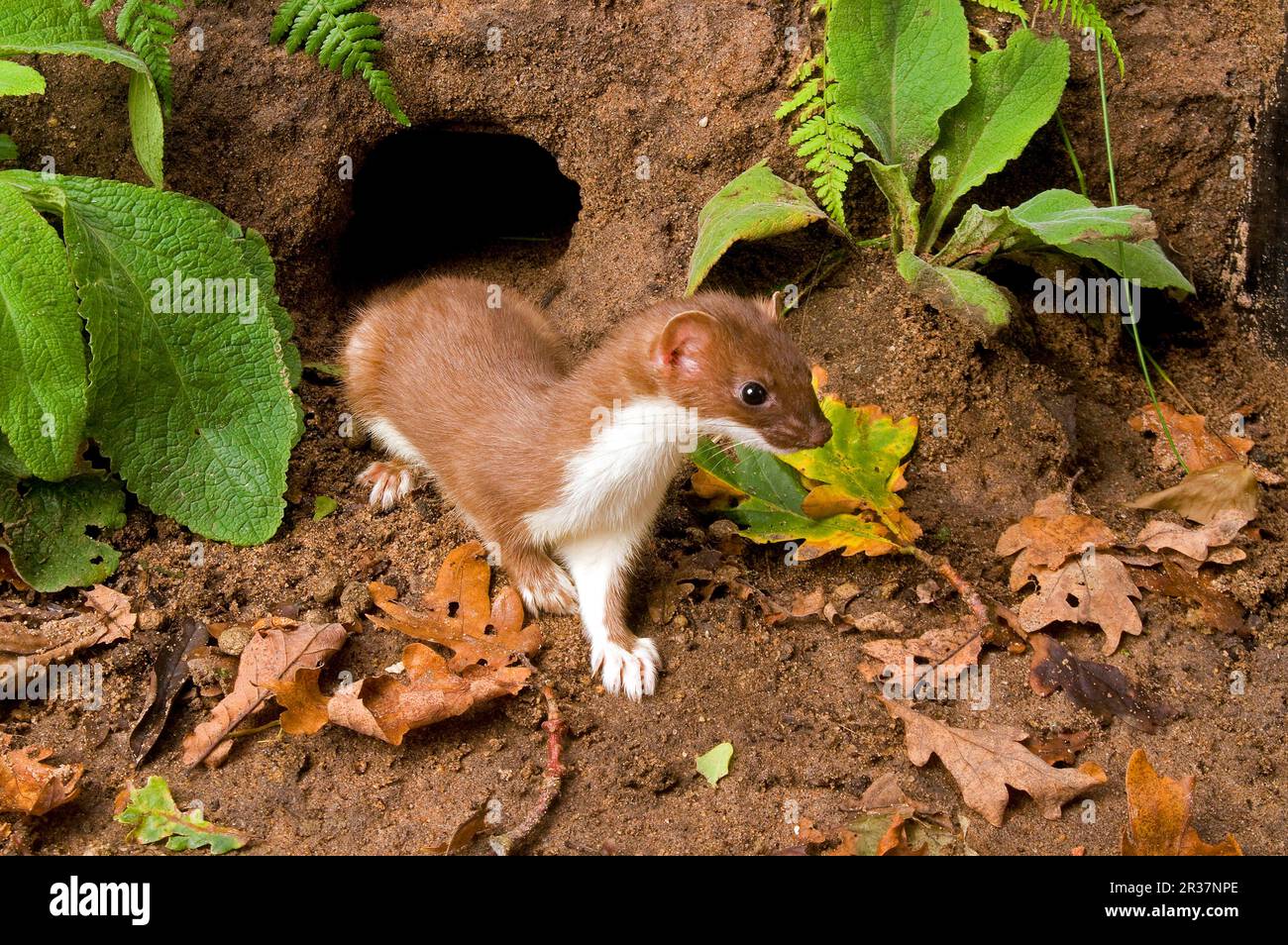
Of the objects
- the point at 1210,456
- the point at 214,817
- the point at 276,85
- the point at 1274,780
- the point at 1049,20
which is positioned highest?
the point at 1049,20

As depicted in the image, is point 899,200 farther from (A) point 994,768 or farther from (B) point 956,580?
(A) point 994,768

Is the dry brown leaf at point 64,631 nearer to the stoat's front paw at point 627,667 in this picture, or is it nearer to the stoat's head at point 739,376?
the stoat's front paw at point 627,667

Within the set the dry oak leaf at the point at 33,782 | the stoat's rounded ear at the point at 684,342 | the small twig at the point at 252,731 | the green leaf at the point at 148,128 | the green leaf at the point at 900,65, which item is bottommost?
the dry oak leaf at the point at 33,782

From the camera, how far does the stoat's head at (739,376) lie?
3727 millimetres

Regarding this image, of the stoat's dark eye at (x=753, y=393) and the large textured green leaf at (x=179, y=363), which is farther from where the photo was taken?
the large textured green leaf at (x=179, y=363)

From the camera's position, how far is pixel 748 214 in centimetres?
450

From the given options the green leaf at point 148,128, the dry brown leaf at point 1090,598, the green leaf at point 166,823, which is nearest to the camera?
the green leaf at point 166,823

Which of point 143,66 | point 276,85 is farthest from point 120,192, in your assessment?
point 276,85

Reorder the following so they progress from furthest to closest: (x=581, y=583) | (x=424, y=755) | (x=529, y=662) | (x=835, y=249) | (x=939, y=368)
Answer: (x=835, y=249), (x=939, y=368), (x=581, y=583), (x=529, y=662), (x=424, y=755)

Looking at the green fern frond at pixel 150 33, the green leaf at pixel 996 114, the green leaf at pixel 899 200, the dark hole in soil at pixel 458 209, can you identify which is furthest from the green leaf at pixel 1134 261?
the green fern frond at pixel 150 33

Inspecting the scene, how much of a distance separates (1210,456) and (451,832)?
3496mm

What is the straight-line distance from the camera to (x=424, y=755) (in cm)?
371

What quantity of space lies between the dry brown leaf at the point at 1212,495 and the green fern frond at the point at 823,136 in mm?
1725

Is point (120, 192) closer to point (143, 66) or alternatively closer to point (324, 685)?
point (143, 66)
